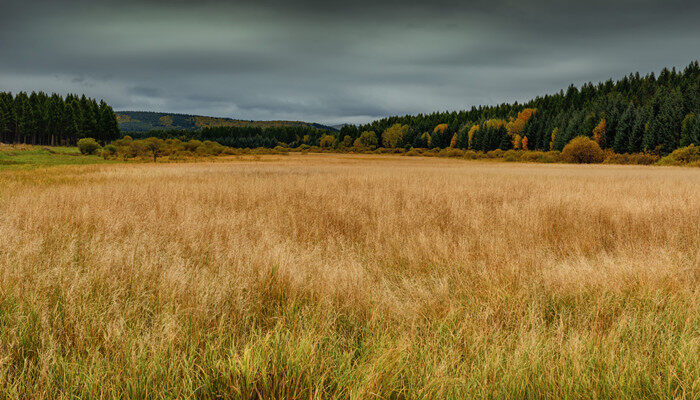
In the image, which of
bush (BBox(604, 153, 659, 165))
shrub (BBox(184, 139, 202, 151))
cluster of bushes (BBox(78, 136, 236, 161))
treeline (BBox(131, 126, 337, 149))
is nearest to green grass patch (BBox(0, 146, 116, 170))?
cluster of bushes (BBox(78, 136, 236, 161))

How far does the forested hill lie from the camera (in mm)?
65438

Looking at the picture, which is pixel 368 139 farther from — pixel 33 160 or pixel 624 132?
pixel 33 160

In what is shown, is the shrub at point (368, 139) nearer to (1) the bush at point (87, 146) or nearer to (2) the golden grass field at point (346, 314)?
(1) the bush at point (87, 146)

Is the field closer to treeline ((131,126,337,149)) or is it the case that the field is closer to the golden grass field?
the golden grass field

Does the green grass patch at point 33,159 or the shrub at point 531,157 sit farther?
the shrub at point 531,157

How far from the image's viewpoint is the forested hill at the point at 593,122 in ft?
215

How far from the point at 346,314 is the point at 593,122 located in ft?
322

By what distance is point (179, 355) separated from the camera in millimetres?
1929

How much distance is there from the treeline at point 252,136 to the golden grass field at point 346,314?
144m

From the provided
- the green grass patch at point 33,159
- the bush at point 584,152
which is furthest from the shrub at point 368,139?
the green grass patch at point 33,159

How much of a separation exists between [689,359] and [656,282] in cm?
164

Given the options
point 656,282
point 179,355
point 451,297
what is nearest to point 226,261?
point 179,355

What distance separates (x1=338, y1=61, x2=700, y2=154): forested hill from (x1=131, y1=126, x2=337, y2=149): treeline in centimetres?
2802

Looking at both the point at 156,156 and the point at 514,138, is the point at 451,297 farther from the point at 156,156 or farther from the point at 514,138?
the point at 514,138
